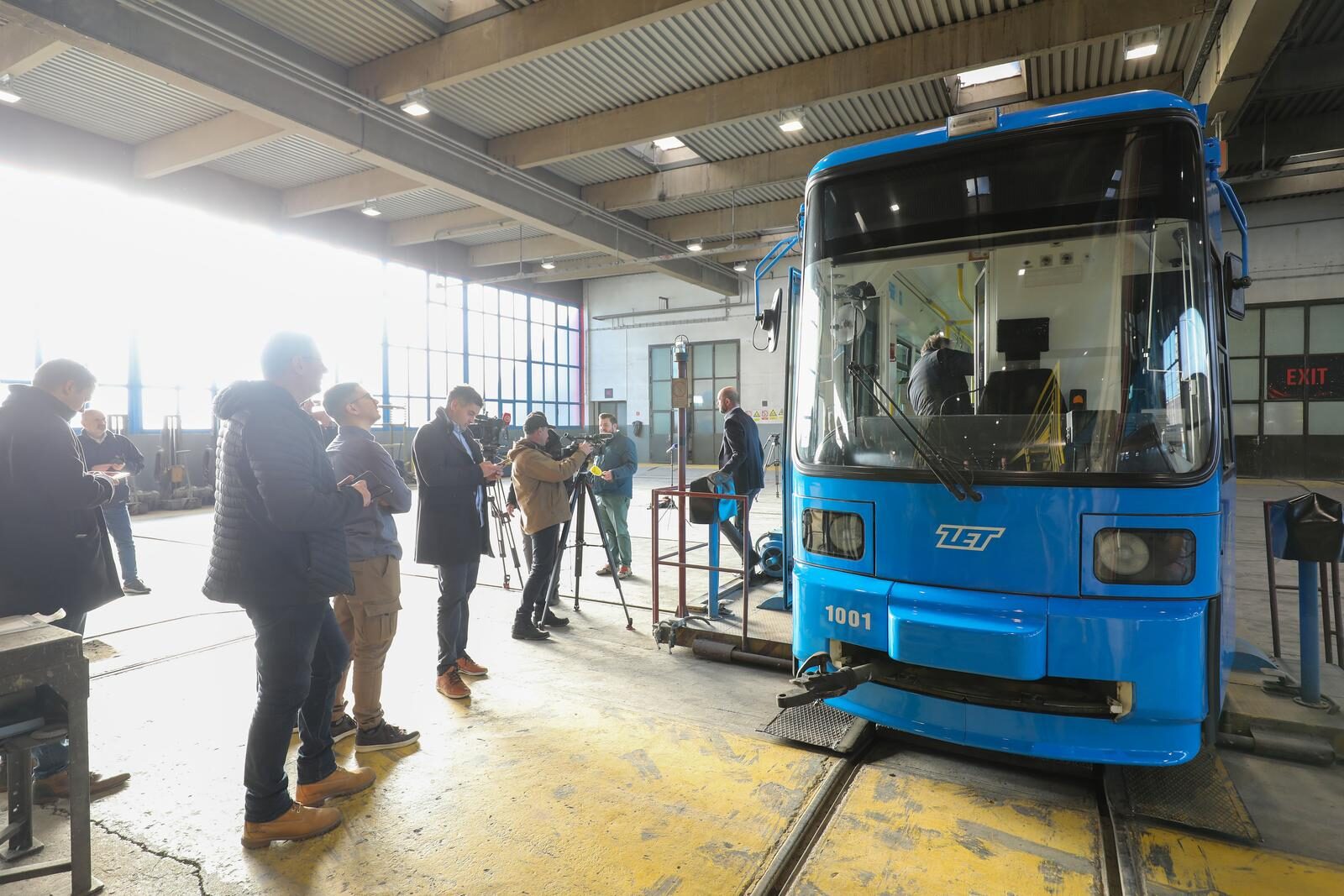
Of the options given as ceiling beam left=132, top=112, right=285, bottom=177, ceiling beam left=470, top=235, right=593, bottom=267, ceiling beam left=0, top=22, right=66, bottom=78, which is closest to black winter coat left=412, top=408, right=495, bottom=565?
ceiling beam left=0, top=22, right=66, bottom=78

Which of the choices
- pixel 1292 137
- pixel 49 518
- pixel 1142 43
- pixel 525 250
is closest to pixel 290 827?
pixel 49 518

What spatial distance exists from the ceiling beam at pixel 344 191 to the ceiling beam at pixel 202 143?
2395 mm

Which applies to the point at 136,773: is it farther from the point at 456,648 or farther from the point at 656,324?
the point at 656,324

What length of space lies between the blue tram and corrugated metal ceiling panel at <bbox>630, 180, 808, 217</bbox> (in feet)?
39.0

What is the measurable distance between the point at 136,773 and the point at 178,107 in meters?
11.4

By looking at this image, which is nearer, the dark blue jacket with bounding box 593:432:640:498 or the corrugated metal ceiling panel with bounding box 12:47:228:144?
the dark blue jacket with bounding box 593:432:640:498

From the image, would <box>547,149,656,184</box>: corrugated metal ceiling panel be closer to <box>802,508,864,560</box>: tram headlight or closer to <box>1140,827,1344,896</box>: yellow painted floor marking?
<box>802,508,864,560</box>: tram headlight

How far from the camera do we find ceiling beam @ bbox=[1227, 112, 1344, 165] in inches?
433

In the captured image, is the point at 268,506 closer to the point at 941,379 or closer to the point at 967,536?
the point at 967,536

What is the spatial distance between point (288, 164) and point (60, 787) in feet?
43.4

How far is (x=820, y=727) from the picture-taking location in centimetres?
362

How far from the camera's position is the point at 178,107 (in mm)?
10781

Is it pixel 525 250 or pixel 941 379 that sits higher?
pixel 525 250

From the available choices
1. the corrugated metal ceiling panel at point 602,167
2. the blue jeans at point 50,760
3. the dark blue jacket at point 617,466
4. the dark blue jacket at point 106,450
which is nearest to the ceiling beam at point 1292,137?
the corrugated metal ceiling panel at point 602,167
